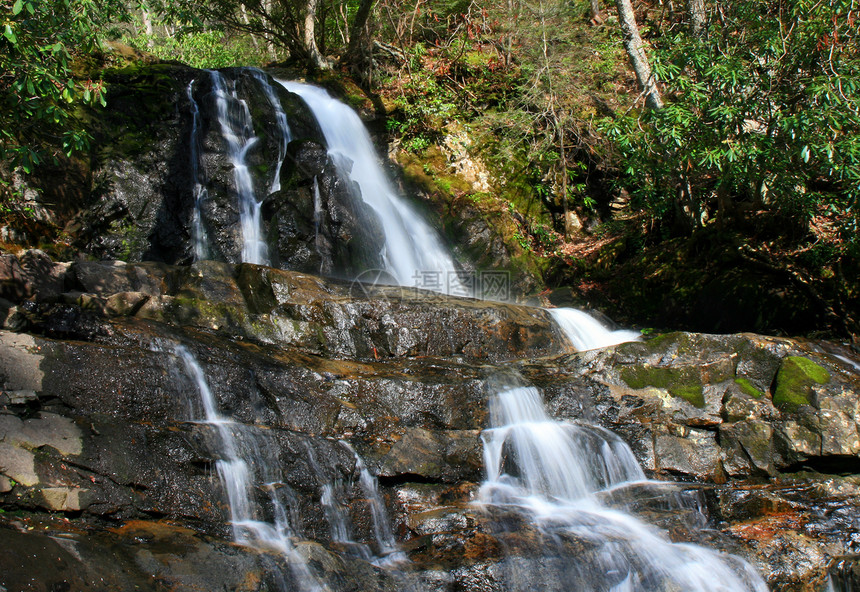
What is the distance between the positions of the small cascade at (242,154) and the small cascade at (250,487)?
5.49m

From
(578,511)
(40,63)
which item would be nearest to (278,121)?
(40,63)

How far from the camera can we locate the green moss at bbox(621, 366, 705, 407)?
719 cm

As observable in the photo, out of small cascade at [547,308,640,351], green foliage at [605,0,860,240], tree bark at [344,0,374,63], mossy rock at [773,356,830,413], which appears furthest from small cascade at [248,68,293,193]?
mossy rock at [773,356,830,413]

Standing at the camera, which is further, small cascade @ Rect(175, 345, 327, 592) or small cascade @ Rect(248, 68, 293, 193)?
small cascade @ Rect(248, 68, 293, 193)

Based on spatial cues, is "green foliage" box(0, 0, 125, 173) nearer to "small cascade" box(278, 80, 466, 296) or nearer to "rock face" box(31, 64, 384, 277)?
"rock face" box(31, 64, 384, 277)

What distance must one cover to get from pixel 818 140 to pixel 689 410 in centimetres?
351

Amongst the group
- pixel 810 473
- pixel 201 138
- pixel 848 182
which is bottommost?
pixel 810 473

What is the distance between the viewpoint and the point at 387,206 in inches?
509

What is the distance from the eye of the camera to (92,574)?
3.52 metres

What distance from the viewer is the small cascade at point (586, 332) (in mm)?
9359

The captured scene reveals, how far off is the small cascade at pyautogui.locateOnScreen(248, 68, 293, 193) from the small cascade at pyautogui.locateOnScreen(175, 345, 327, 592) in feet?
24.0

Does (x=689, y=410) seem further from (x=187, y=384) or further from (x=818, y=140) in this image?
(x=187, y=384)

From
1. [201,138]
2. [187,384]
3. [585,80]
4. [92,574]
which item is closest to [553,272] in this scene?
[585,80]

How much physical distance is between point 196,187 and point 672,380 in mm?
8933
